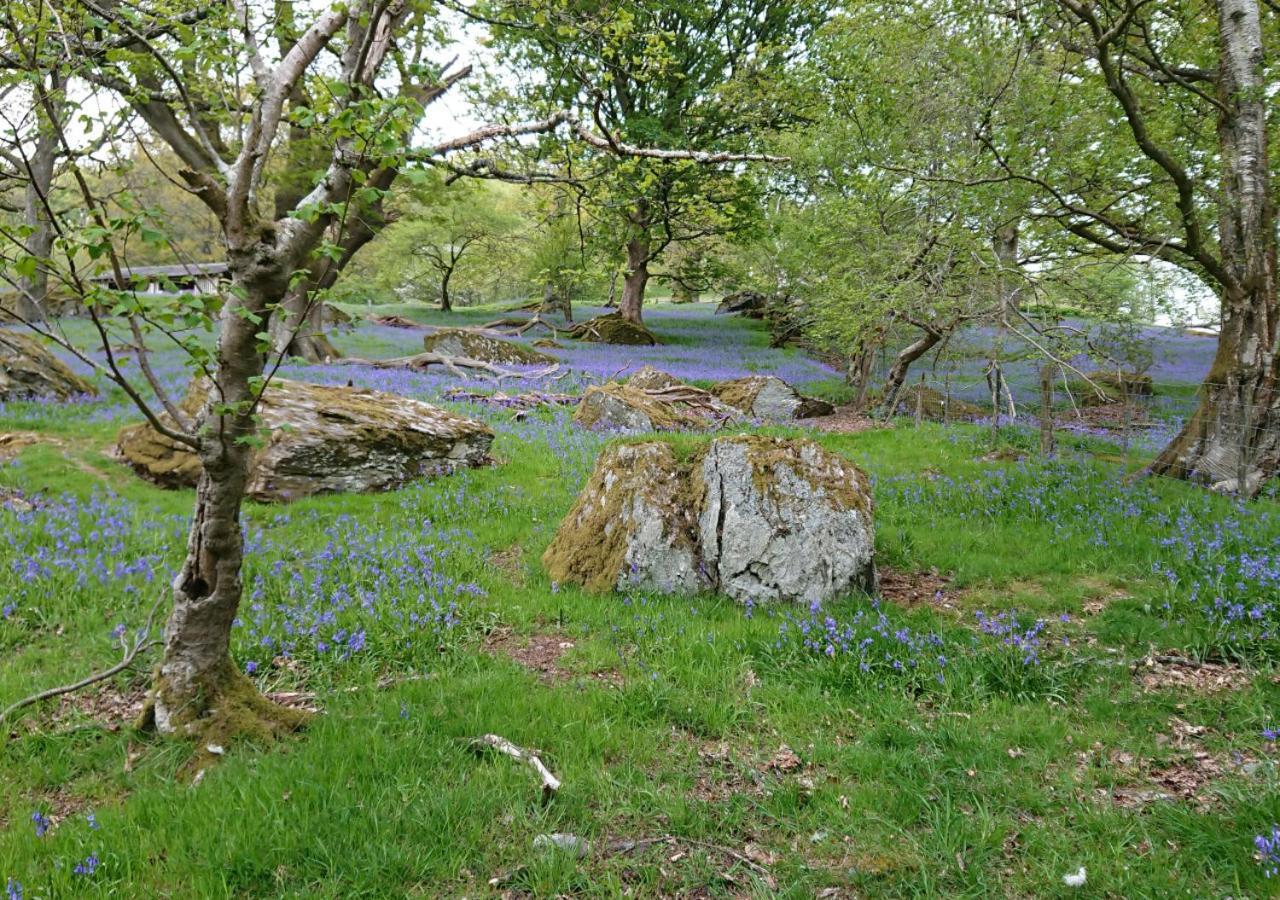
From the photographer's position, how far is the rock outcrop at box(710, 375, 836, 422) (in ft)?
59.9

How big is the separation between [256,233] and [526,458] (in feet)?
26.3

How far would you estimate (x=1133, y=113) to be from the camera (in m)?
8.38

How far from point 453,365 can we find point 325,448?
12867 millimetres

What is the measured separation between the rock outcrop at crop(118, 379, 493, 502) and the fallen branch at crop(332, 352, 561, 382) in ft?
34.0

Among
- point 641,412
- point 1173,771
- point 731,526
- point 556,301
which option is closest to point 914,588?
point 731,526

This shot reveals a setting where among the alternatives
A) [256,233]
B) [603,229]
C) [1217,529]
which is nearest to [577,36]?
[603,229]

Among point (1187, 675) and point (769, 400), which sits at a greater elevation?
point (769, 400)

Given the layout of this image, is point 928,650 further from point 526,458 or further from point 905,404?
point 905,404

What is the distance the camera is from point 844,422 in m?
18.2

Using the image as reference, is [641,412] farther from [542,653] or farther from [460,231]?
[460,231]

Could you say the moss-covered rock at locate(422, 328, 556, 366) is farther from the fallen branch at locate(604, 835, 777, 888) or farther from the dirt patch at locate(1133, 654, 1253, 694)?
the fallen branch at locate(604, 835, 777, 888)

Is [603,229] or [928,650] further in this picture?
[603,229]

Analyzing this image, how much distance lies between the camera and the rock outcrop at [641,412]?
1459 cm

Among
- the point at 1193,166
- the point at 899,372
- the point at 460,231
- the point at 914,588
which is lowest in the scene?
the point at 914,588
